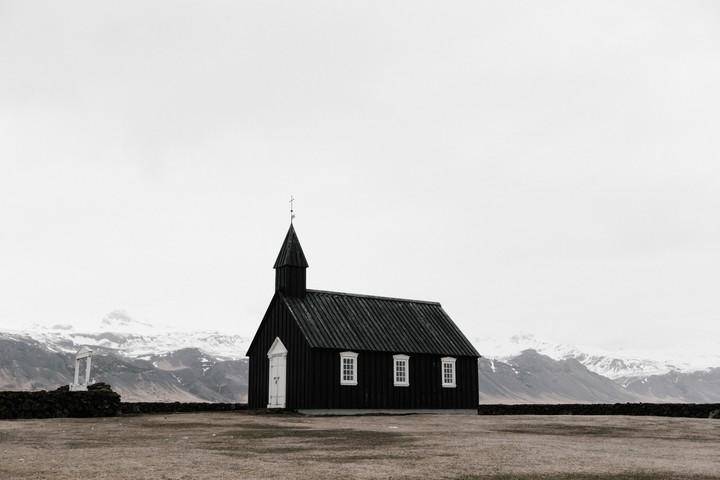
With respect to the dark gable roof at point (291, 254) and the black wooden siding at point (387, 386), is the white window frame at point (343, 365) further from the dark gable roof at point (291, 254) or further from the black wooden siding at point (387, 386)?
the dark gable roof at point (291, 254)

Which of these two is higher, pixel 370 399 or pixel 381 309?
pixel 381 309

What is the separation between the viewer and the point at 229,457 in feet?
56.4

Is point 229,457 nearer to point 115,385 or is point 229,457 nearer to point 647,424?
point 647,424

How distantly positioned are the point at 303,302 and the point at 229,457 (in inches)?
1029

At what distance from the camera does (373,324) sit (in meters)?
44.1

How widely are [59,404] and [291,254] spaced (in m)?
15.0

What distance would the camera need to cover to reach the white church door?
41719 mm

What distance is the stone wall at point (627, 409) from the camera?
3977cm

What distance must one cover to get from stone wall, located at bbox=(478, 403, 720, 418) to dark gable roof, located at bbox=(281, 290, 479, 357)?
7.11m

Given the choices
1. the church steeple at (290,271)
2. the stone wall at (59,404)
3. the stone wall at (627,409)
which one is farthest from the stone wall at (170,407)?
the stone wall at (627,409)

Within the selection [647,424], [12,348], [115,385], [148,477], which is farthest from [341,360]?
[12,348]

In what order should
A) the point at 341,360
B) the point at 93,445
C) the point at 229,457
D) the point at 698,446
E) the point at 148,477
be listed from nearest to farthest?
1. the point at 148,477
2. the point at 229,457
3. the point at 93,445
4. the point at 698,446
5. the point at 341,360

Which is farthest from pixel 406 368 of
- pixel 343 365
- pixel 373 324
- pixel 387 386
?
pixel 343 365

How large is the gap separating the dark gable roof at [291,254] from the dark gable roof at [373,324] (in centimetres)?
190
